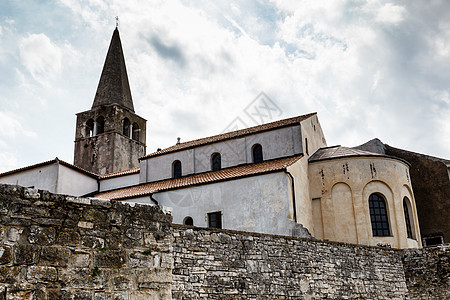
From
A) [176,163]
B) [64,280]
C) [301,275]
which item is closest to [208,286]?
[301,275]

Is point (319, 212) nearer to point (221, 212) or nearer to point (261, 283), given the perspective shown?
point (221, 212)

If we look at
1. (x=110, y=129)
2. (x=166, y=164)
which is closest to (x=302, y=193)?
(x=166, y=164)

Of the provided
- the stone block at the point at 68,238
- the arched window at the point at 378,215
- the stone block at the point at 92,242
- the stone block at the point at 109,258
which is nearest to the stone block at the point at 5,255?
the stone block at the point at 68,238

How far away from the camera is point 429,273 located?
56.3 feet

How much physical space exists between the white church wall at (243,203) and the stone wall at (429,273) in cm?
541

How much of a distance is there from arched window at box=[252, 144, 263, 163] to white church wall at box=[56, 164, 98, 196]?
1201 centimetres

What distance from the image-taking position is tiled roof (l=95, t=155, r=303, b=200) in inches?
888

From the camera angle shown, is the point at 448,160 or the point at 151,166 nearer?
the point at 448,160

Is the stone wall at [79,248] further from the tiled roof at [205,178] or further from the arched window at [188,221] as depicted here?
the arched window at [188,221]

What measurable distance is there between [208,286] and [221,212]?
1102cm

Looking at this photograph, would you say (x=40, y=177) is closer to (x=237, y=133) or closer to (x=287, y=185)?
(x=237, y=133)

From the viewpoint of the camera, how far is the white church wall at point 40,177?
2803cm

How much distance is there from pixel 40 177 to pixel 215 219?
530 inches

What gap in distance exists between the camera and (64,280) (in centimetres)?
560
